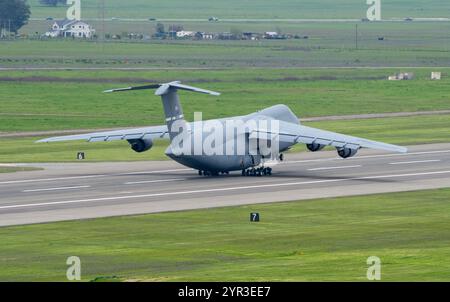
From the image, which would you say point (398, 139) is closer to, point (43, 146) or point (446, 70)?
point (43, 146)

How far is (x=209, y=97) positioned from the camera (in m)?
143

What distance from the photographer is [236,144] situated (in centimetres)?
7881

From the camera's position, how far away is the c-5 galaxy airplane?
2968 inches

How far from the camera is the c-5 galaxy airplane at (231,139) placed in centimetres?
7538

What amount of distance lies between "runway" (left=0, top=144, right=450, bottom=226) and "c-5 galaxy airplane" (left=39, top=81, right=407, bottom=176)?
1.13 metres

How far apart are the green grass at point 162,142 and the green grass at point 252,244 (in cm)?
2913

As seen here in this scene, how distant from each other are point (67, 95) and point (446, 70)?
6369cm

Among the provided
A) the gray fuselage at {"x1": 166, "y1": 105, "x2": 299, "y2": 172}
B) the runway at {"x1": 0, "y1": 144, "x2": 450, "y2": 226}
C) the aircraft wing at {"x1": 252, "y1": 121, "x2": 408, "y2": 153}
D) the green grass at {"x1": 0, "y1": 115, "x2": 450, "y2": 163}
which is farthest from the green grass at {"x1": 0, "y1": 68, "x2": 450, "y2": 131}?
the aircraft wing at {"x1": 252, "y1": 121, "x2": 408, "y2": 153}

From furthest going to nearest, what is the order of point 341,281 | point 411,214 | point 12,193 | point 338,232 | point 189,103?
1. point 189,103
2. point 12,193
3. point 411,214
4. point 338,232
5. point 341,281

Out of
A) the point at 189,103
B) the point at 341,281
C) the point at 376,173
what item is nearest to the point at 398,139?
the point at 376,173

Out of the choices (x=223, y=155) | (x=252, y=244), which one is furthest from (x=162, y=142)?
(x=252, y=244)

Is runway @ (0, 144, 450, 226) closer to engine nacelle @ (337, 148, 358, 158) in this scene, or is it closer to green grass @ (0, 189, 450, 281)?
engine nacelle @ (337, 148, 358, 158)

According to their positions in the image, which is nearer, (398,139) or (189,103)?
(398,139)

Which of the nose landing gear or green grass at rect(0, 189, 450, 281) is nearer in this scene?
green grass at rect(0, 189, 450, 281)
